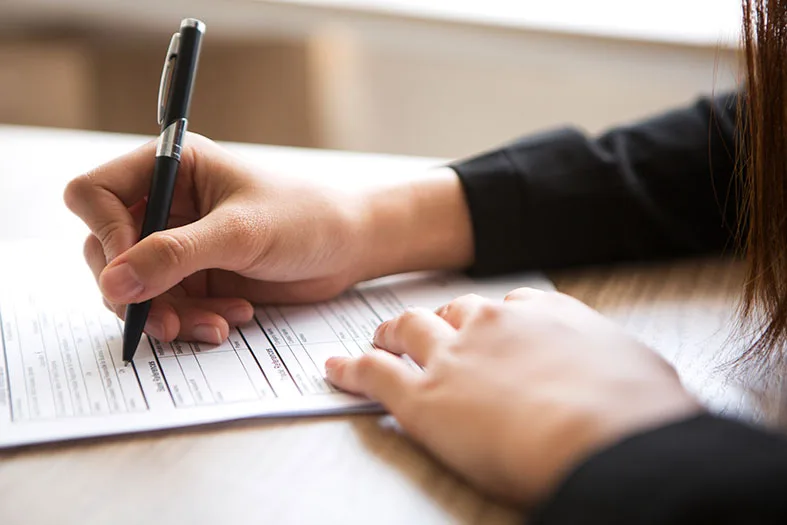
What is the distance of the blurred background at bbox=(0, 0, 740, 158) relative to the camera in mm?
1519

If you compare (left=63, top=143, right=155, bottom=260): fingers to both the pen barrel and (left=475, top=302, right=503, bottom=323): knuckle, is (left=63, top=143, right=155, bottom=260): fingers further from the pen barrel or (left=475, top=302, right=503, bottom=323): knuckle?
(left=475, top=302, right=503, bottom=323): knuckle

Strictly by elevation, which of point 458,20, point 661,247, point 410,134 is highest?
point 458,20

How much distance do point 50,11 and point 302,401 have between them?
1294 millimetres

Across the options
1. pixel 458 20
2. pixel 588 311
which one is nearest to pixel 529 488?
pixel 588 311

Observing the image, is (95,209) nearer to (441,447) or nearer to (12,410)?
(12,410)

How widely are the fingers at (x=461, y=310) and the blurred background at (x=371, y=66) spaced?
41.8 inches

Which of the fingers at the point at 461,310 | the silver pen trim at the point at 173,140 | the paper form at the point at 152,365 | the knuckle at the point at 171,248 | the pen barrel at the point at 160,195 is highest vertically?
the silver pen trim at the point at 173,140

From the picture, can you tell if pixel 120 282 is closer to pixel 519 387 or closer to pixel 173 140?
pixel 173 140

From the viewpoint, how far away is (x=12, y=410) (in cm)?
48

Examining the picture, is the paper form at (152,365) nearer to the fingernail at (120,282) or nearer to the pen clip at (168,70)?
the fingernail at (120,282)

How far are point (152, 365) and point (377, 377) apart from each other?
0.48 feet

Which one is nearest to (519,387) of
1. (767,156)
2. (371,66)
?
(767,156)

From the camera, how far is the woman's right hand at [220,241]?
547 mm

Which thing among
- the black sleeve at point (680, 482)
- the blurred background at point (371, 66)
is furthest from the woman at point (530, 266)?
the blurred background at point (371, 66)
